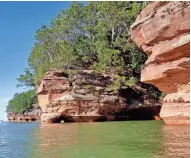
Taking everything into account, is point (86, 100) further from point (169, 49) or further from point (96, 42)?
point (169, 49)

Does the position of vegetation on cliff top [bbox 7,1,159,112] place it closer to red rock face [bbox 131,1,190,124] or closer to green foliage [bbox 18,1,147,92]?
green foliage [bbox 18,1,147,92]

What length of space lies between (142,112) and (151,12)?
1937cm

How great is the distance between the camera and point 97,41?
3362 centimetres

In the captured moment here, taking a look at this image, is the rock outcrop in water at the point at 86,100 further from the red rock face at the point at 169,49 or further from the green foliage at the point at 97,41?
the red rock face at the point at 169,49

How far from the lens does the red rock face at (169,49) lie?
14780 millimetres

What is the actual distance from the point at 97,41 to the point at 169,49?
18.7 meters

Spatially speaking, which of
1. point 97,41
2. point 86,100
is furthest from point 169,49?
point 97,41

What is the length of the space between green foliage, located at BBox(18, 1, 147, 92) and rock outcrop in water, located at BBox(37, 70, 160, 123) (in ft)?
4.02

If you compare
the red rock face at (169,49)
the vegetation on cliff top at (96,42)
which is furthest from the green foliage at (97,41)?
the red rock face at (169,49)

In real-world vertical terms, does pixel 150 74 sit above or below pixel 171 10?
below

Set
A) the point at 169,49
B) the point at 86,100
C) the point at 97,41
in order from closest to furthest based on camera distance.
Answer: the point at 169,49 → the point at 86,100 → the point at 97,41

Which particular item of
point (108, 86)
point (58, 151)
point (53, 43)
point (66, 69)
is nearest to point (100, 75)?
point (108, 86)

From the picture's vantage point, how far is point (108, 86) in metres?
32.2

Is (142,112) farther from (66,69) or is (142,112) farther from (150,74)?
(150,74)
